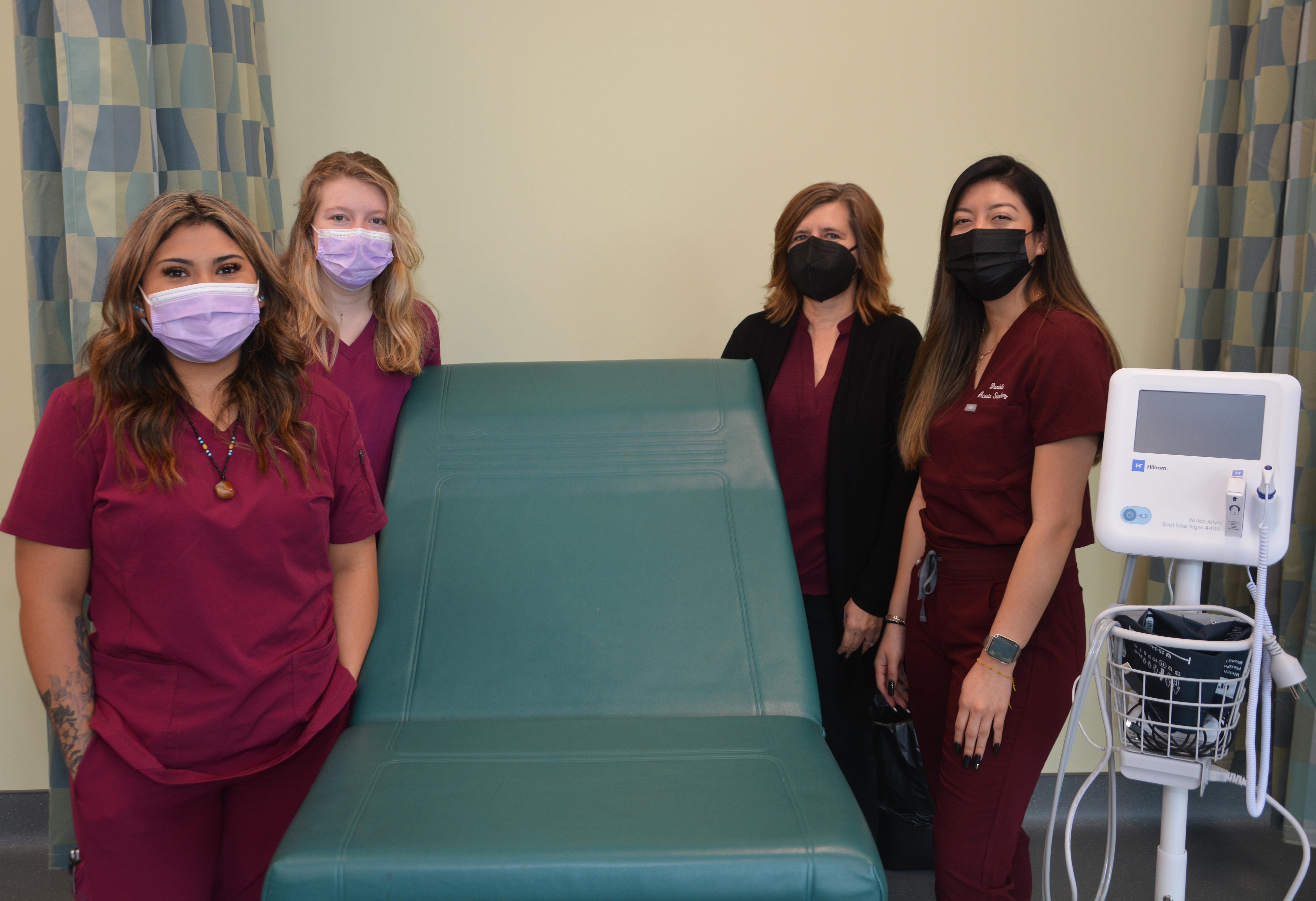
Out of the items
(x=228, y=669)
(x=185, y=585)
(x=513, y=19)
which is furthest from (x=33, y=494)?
(x=513, y=19)

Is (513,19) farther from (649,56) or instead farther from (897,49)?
(897,49)

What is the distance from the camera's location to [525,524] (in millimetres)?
1465

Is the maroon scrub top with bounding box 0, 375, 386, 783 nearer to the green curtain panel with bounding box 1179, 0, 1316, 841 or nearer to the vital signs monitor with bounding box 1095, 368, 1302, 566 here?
→ the vital signs monitor with bounding box 1095, 368, 1302, 566

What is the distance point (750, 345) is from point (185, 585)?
3.80 ft

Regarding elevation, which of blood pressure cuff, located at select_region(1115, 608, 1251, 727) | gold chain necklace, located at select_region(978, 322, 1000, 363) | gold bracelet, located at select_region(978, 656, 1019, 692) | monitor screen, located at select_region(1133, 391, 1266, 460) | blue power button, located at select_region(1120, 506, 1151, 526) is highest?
gold chain necklace, located at select_region(978, 322, 1000, 363)

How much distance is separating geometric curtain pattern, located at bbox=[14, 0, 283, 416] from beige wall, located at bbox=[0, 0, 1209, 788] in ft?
1.81

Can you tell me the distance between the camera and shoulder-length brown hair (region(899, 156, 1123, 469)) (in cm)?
140

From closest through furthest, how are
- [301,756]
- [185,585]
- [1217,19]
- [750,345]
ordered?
[185,585]
[301,756]
[750,345]
[1217,19]

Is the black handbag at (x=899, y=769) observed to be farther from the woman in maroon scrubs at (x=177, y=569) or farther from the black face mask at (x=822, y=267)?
the woman in maroon scrubs at (x=177, y=569)

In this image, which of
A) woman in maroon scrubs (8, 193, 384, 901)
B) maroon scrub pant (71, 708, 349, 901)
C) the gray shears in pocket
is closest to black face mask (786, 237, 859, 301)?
the gray shears in pocket

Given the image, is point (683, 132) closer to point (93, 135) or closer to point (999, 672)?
point (93, 135)

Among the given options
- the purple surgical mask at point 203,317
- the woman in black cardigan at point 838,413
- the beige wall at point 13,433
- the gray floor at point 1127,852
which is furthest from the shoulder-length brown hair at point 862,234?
the beige wall at point 13,433

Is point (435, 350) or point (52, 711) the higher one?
point (435, 350)

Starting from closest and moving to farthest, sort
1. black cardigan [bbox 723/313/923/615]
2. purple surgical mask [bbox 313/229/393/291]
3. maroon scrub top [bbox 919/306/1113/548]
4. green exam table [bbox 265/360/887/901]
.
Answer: green exam table [bbox 265/360/887/901] → maroon scrub top [bbox 919/306/1113/548] → purple surgical mask [bbox 313/229/393/291] → black cardigan [bbox 723/313/923/615]
